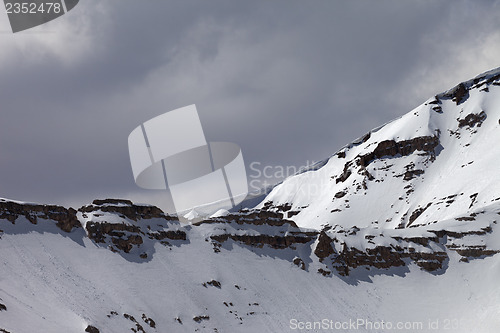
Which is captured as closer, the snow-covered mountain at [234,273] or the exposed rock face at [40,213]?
the snow-covered mountain at [234,273]

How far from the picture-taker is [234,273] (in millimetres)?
124812

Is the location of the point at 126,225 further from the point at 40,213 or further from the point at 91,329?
the point at 91,329

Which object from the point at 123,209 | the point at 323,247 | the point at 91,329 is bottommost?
the point at 323,247

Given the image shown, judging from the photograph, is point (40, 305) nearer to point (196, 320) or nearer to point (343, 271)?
point (196, 320)

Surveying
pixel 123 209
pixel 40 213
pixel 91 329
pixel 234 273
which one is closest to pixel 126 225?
pixel 123 209

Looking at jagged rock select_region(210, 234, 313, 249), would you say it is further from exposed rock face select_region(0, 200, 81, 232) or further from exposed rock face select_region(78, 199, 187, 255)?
exposed rock face select_region(0, 200, 81, 232)

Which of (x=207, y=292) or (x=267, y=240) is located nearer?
(x=207, y=292)

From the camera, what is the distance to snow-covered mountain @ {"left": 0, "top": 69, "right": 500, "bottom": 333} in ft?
322

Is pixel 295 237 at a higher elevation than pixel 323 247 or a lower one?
higher

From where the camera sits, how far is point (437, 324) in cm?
12088

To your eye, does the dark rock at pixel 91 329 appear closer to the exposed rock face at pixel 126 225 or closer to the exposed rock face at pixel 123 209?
the exposed rock face at pixel 126 225

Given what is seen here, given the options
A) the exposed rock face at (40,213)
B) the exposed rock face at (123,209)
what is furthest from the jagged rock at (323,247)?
the exposed rock face at (40,213)

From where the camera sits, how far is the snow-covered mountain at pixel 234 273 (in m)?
98.1

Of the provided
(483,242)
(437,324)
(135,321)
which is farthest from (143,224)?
(483,242)
